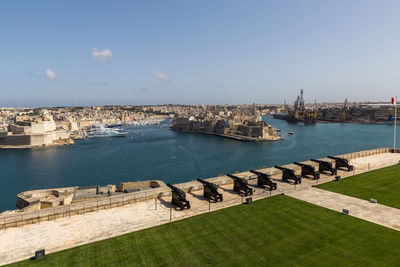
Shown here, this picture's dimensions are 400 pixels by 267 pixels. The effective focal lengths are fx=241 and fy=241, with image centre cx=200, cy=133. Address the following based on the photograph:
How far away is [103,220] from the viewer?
1033 centimetres

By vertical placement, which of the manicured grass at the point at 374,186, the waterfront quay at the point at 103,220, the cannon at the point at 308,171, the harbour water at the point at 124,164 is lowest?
the harbour water at the point at 124,164

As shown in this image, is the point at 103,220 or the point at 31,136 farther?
the point at 31,136

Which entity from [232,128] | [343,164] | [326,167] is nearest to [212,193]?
→ [326,167]

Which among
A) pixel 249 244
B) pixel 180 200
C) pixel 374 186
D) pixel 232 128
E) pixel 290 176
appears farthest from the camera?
pixel 232 128

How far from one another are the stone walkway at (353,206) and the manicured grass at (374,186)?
2.52 feet

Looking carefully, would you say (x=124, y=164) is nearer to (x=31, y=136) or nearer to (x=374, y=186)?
(x=374, y=186)

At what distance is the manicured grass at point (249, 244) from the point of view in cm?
754

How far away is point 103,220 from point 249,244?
20.2 ft

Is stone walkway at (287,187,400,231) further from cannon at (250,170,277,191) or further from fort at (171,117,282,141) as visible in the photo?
fort at (171,117,282,141)

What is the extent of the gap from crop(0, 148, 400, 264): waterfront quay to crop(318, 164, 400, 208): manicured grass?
1922mm

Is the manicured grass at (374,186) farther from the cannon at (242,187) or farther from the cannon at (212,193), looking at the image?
the cannon at (212,193)

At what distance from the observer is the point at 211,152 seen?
5500 centimetres

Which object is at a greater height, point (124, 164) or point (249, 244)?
point (249, 244)

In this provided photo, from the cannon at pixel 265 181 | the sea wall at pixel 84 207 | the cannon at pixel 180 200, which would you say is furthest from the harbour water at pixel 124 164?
the cannon at pixel 180 200
